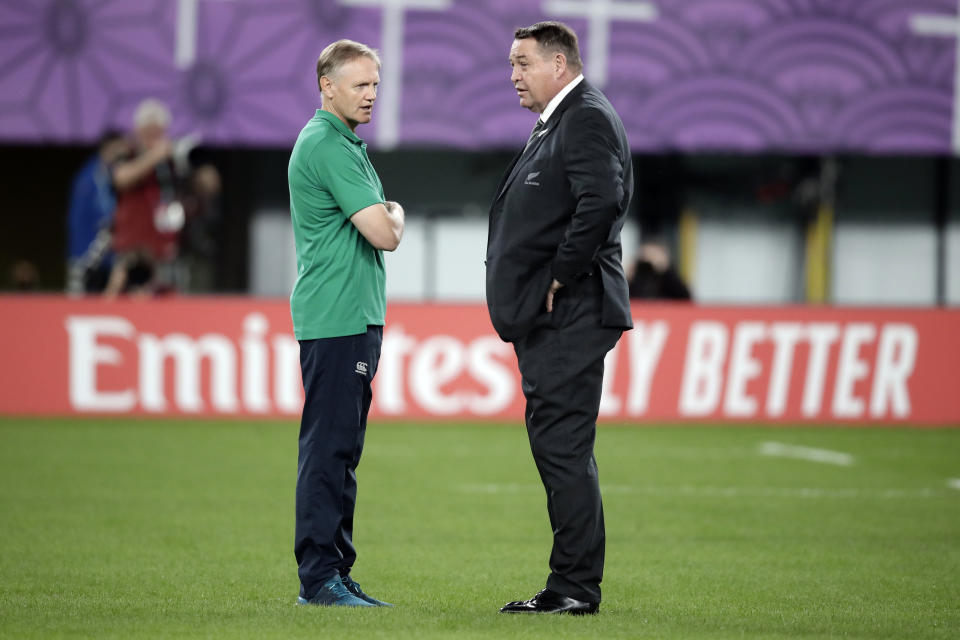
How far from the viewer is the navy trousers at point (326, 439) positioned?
5.45 m

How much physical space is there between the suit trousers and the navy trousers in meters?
0.64

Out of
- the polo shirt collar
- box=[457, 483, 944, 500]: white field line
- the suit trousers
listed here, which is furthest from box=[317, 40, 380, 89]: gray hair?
box=[457, 483, 944, 500]: white field line

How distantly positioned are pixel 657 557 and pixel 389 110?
421 inches

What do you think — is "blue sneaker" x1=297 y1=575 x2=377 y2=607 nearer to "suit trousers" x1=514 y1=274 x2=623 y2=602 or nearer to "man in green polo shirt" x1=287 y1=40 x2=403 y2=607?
"man in green polo shirt" x1=287 y1=40 x2=403 y2=607

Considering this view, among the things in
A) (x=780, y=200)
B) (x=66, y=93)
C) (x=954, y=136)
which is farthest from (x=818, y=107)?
(x=66, y=93)

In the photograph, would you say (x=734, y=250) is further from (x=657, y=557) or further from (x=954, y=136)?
(x=657, y=557)

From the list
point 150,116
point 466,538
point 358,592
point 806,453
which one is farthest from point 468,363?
point 358,592

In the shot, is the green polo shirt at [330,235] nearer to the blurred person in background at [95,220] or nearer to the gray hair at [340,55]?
the gray hair at [340,55]

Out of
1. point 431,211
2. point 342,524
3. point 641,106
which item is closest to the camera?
point 342,524

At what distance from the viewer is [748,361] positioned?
14.9 meters

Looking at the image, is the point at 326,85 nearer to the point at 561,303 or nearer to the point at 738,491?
the point at 561,303

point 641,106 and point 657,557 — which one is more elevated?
point 641,106

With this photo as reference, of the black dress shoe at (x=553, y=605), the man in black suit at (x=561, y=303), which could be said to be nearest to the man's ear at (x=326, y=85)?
the man in black suit at (x=561, y=303)

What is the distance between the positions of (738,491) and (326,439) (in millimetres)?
5106
